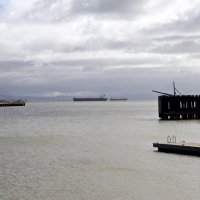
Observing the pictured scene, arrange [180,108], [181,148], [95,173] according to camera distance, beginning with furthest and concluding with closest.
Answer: [180,108] < [181,148] < [95,173]

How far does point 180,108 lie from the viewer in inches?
4072

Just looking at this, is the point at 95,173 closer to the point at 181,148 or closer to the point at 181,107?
the point at 181,148

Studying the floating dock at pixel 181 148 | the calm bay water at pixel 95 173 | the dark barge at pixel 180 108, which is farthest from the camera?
the dark barge at pixel 180 108

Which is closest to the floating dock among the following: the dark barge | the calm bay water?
the calm bay water

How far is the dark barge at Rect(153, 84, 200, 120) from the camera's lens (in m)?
102

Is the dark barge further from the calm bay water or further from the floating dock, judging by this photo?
the floating dock

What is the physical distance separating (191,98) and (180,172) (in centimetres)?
6853

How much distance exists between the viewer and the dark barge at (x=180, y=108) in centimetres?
10175

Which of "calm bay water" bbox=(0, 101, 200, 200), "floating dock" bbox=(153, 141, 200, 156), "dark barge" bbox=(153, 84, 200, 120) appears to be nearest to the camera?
"calm bay water" bbox=(0, 101, 200, 200)

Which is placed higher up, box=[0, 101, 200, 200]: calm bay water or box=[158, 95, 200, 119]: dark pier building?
box=[158, 95, 200, 119]: dark pier building

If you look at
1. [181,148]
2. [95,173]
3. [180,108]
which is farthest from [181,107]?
[95,173]

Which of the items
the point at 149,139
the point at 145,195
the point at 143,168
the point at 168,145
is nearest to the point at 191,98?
the point at 149,139

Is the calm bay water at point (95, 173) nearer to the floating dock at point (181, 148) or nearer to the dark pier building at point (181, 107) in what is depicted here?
the floating dock at point (181, 148)

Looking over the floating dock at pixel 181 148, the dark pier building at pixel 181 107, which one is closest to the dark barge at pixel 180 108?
the dark pier building at pixel 181 107
